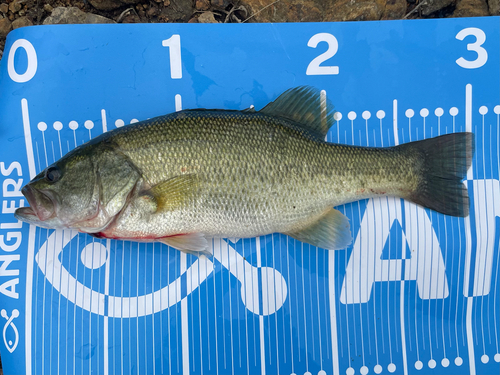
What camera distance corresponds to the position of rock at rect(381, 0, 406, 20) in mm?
2100

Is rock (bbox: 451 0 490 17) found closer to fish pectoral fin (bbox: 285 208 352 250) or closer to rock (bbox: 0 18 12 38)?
fish pectoral fin (bbox: 285 208 352 250)

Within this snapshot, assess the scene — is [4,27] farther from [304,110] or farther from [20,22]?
[304,110]

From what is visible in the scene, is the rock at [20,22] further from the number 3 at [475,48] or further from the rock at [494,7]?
the rock at [494,7]

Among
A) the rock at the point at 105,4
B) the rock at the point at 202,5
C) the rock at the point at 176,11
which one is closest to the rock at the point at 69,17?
the rock at the point at 105,4

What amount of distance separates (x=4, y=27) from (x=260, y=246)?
217cm

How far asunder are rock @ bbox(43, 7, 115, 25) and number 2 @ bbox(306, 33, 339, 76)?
1.34 m

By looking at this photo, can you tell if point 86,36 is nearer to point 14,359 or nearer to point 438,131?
point 14,359

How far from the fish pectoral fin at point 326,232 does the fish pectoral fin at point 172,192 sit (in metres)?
0.62

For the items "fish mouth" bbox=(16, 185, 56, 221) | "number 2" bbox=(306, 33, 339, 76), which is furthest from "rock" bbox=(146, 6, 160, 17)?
"fish mouth" bbox=(16, 185, 56, 221)

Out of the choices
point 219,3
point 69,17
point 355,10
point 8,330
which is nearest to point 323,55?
point 355,10

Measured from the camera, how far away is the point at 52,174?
159cm

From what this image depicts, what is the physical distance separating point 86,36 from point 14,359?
1.99m

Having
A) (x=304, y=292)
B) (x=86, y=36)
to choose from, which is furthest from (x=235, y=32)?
(x=304, y=292)

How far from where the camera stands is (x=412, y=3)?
7.18 ft
